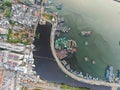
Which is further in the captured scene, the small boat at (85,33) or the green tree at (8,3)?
the small boat at (85,33)

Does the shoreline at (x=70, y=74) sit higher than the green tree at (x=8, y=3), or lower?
lower

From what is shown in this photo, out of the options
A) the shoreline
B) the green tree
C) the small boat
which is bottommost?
the shoreline

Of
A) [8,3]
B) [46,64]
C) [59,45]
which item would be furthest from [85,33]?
[8,3]

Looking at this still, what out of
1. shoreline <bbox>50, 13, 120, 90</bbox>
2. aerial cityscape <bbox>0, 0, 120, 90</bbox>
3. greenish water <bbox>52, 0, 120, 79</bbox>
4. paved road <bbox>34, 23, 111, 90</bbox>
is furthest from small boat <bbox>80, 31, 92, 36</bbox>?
paved road <bbox>34, 23, 111, 90</bbox>

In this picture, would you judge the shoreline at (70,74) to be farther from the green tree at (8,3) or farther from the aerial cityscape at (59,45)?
the green tree at (8,3)

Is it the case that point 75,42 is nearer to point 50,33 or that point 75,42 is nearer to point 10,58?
point 50,33

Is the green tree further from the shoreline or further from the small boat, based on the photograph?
the small boat

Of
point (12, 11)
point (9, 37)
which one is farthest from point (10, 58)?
point (12, 11)

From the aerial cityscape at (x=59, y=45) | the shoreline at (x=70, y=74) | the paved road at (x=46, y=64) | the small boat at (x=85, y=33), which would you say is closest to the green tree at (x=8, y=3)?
the aerial cityscape at (x=59, y=45)

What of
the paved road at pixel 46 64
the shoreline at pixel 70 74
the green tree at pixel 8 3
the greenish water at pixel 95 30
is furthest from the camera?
the greenish water at pixel 95 30

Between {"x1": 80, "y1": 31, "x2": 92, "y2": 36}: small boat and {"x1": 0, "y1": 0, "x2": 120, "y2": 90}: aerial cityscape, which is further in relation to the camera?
{"x1": 80, "y1": 31, "x2": 92, "y2": 36}: small boat
